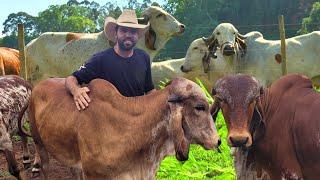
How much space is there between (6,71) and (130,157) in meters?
7.48

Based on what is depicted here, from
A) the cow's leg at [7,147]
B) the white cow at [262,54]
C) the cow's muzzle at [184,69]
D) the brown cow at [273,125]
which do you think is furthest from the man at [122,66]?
the cow's muzzle at [184,69]

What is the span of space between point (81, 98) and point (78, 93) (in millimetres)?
65

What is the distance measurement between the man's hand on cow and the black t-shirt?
0.32m

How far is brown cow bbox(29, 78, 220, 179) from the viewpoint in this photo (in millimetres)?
3621

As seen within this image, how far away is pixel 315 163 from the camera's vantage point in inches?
147

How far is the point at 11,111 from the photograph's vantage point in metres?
6.45

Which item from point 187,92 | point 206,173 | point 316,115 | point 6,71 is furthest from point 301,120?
point 6,71

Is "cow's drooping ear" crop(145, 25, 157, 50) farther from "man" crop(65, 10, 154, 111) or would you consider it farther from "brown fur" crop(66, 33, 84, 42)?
"man" crop(65, 10, 154, 111)

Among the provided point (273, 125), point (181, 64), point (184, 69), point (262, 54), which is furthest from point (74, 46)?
point (273, 125)

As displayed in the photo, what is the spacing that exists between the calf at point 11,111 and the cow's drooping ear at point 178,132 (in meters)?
2.85

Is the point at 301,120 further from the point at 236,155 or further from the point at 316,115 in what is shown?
the point at 236,155

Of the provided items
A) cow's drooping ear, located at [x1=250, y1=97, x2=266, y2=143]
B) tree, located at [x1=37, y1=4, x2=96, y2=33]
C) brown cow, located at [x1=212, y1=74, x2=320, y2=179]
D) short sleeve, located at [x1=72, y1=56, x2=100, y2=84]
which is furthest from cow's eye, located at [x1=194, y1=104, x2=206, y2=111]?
tree, located at [x1=37, y1=4, x2=96, y2=33]

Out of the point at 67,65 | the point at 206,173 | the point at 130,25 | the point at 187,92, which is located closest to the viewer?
the point at 187,92

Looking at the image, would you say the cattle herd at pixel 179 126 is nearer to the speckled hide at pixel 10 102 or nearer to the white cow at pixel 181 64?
the speckled hide at pixel 10 102
